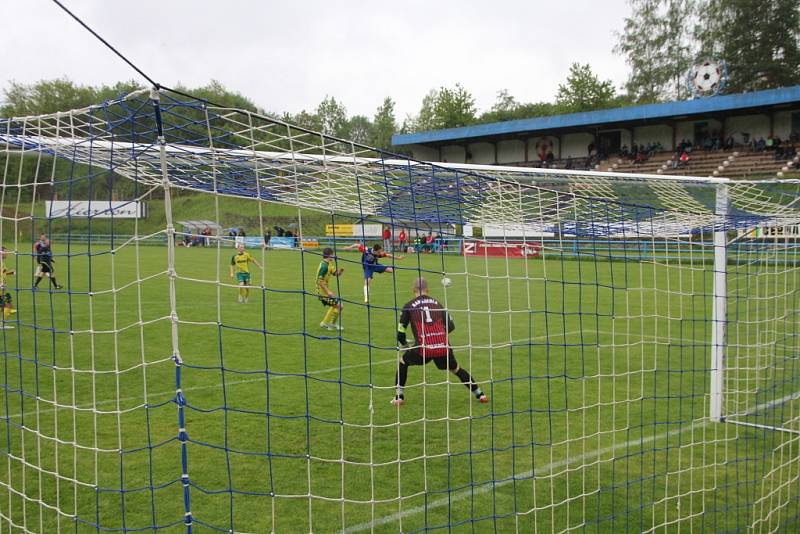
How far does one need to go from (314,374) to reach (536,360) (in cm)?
378

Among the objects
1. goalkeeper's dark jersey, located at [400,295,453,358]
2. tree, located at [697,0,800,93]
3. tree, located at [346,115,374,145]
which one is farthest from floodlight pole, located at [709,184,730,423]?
tree, located at [346,115,374,145]

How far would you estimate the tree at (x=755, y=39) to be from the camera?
4734 cm

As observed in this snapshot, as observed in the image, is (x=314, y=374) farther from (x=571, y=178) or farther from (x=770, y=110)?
(x=770, y=110)

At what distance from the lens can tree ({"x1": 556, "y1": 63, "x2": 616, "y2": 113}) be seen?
55.5m

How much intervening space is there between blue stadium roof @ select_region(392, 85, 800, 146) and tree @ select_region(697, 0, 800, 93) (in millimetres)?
15445

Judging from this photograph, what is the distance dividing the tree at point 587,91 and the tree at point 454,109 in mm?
9277

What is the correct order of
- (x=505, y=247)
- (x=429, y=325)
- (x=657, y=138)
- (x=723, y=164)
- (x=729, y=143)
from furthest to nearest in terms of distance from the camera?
(x=657, y=138) < (x=729, y=143) < (x=723, y=164) < (x=429, y=325) < (x=505, y=247)

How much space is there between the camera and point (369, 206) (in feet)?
21.3

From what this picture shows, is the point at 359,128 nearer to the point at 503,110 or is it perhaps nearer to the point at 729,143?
the point at 503,110

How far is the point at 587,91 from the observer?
55.8m

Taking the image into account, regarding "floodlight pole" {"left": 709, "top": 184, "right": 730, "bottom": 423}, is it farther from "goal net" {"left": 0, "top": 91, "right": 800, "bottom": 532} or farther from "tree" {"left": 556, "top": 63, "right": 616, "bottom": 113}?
"tree" {"left": 556, "top": 63, "right": 616, "bottom": 113}

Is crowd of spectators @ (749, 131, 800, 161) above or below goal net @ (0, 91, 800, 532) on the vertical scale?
above

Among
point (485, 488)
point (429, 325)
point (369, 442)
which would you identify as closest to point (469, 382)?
point (429, 325)

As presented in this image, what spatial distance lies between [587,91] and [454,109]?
11.9 metres
